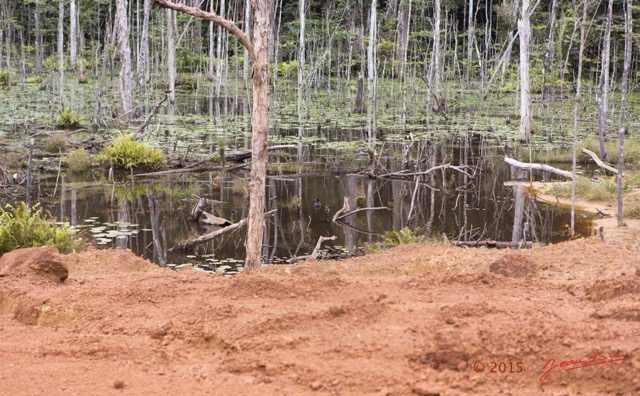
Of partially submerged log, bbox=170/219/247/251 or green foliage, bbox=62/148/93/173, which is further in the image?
green foliage, bbox=62/148/93/173

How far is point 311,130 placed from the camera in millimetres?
26328

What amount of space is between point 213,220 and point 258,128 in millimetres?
5270

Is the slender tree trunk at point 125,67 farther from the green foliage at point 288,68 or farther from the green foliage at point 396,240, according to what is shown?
the green foliage at point 396,240

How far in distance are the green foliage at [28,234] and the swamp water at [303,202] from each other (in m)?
1.43

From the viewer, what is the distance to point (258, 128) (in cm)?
744

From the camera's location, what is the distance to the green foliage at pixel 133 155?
1767 centimetres

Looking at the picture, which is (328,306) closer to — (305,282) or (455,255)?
(305,282)

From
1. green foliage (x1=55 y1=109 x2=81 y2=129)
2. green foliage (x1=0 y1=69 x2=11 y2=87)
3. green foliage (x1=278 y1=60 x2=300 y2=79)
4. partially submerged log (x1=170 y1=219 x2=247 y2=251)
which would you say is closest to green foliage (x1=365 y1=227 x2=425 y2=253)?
partially submerged log (x1=170 y1=219 x2=247 y2=251)

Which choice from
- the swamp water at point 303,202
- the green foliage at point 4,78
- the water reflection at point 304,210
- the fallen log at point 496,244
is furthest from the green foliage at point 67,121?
the fallen log at point 496,244

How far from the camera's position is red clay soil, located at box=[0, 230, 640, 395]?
4270 mm

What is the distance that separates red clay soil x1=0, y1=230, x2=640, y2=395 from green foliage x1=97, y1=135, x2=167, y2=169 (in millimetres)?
10841

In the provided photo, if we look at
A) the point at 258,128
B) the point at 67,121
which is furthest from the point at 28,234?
the point at 67,121

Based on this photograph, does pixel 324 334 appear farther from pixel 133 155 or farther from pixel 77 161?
pixel 77 161

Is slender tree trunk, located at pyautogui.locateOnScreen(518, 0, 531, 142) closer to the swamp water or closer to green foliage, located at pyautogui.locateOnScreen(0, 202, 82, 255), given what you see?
the swamp water
